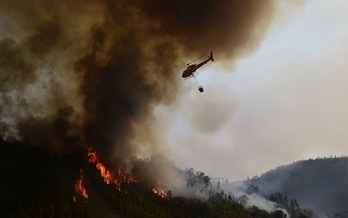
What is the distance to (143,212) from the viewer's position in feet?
614

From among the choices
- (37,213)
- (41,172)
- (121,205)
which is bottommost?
(37,213)

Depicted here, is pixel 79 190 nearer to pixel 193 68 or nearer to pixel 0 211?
pixel 0 211

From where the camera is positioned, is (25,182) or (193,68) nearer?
(193,68)

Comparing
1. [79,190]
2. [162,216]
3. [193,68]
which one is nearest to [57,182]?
[79,190]

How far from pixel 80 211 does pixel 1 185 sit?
131 feet

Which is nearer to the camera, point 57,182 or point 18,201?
point 18,201

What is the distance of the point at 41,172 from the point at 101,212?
1617 inches

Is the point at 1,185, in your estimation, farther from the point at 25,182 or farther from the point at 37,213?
the point at 37,213

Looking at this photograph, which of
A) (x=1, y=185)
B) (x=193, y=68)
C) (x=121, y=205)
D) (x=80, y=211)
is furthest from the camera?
(x=121, y=205)

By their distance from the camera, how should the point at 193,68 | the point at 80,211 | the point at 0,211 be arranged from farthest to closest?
the point at 80,211 → the point at 0,211 → the point at 193,68

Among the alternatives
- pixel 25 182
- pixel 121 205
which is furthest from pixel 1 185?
pixel 121 205

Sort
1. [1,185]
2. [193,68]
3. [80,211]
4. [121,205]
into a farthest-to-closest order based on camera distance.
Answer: [121,205]
[1,185]
[80,211]
[193,68]

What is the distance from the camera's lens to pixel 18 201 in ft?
529

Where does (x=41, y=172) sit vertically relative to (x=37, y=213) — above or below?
above
